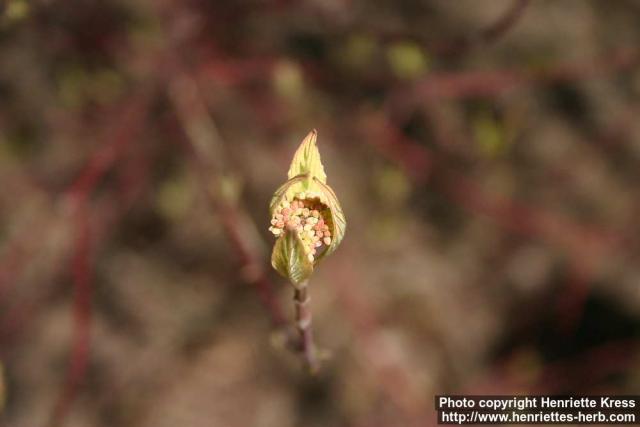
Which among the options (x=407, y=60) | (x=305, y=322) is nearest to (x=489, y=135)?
(x=407, y=60)

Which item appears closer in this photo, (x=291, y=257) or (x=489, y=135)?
(x=291, y=257)

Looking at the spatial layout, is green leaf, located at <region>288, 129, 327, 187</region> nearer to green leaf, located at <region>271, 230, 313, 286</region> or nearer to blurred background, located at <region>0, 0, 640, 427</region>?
green leaf, located at <region>271, 230, 313, 286</region>

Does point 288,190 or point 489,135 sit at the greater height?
point 489,135

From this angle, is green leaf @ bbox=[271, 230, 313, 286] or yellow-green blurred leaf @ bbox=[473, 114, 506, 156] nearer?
green leaf @ bbox=[271, 230, 313, 286]

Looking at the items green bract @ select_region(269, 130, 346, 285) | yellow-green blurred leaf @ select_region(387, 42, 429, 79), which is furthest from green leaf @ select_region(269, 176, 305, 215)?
yellow-green blurred leaf @ select_region(387, 42, 429, 79)

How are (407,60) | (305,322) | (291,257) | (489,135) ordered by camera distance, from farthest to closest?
(489,135)
(407,60)
(305,322)
(291,257)

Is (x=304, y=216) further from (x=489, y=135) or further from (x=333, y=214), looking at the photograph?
(x=489, y=135)

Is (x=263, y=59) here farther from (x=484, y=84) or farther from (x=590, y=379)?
(x=590, y=379)

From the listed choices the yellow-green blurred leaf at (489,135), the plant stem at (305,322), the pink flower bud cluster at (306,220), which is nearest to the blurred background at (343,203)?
the yellow-green blurred leaf at (489,135)
